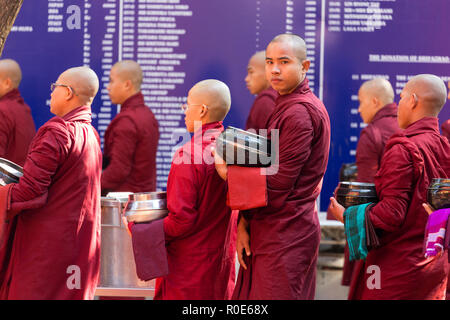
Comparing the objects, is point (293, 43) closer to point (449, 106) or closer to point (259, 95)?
point (259, 95)

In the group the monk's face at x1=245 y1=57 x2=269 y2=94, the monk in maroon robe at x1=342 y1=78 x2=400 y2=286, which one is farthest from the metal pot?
the monk's face at x1=245 y1=57 x2=269 y2=94

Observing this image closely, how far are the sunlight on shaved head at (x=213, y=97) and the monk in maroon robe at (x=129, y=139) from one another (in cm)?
206

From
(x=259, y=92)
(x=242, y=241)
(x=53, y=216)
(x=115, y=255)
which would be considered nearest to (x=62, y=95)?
(x=53, y=216)

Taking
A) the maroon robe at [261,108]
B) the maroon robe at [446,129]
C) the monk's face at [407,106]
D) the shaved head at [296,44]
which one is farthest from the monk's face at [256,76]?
the monk's face at [407,106]

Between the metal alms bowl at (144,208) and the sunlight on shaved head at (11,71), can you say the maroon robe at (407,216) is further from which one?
the sunlight on shaved head at (11,71)

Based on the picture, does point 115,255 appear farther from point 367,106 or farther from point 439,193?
point 367,106

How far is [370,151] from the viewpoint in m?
6.20

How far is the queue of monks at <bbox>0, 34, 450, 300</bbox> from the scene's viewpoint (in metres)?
4.00

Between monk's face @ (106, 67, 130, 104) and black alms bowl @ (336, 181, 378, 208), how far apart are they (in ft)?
9.53

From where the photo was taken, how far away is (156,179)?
694 cm

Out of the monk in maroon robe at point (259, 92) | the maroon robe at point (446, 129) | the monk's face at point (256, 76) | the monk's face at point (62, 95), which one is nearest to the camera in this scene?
the monk's face at point (62, 95)

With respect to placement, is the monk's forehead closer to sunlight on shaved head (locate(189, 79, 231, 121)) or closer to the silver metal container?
sunlight on shaved head (locate(189, 79, 231, 121))

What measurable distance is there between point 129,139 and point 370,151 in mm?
2054

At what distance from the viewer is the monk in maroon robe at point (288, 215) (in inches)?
156
